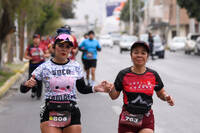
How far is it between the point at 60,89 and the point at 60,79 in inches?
4.2

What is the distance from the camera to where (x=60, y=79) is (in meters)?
5.12

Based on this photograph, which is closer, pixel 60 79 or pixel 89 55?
pixel 60 79

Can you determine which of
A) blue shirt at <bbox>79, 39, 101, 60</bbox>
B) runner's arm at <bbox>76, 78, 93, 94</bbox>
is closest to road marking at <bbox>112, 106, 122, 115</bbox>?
blue shirt at <bbox>79, 39, 101, 60</bbox>

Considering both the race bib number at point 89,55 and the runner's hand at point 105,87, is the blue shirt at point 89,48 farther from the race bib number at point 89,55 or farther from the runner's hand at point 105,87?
the runner's hand at point 105,87

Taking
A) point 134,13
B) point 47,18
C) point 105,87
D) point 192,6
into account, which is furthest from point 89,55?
point 134,13

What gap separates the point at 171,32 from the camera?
79688mm

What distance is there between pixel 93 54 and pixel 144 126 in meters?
10.0

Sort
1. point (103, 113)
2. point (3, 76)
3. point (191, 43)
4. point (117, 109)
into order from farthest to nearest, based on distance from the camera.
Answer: point (191, 43)
point (3, 76)
point (117, 109)
point (103, 113)

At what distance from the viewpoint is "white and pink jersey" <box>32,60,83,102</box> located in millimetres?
5113

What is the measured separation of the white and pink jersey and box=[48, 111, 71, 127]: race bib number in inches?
6.3

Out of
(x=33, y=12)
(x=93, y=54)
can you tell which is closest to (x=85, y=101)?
(x=93, y=54)

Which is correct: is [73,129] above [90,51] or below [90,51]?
below

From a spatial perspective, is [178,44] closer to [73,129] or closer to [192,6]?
[192,6]

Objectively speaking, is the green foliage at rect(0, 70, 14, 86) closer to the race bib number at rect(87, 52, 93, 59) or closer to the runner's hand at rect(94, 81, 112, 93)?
the race bib number at rect(87, 52, 93, 59)
